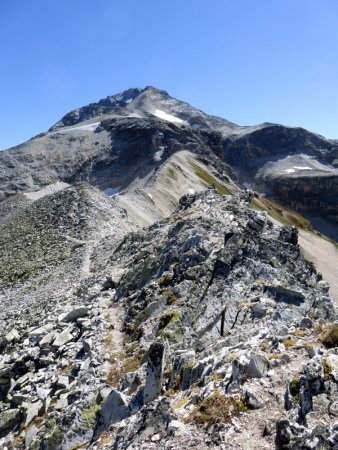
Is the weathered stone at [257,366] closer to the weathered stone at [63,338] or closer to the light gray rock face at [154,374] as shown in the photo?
the light gray rock face at [154,374]

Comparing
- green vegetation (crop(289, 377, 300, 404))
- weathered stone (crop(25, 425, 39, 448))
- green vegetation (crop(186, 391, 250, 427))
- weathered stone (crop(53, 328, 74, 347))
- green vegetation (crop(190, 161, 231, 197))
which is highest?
green vegetation (crop(190, 161, 231, 197))

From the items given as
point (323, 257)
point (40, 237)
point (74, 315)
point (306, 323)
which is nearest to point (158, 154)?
point (323, 257)

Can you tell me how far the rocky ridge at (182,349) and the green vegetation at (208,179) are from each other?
75813mm

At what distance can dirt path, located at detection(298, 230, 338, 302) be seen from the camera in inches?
2679

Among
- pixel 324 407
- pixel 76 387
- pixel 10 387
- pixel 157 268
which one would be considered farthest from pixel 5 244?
pixel 324 407

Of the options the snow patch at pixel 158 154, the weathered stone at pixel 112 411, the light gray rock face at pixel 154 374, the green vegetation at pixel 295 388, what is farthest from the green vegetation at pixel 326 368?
the snow patch at pixel 158 154

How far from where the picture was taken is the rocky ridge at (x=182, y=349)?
1074cm

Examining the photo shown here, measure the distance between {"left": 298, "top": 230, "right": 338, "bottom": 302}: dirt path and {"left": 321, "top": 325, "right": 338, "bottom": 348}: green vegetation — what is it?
48730mm

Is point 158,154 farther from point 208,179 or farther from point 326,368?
point 326,368

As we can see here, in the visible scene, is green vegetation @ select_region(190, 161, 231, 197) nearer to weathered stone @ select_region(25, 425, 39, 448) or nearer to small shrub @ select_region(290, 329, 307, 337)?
small shrub @ select_region(290, 329, 307, 337)

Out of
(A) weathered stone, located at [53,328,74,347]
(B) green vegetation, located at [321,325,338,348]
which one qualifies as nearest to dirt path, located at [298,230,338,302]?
(A) weathered stone, located at [53,328,74,347]

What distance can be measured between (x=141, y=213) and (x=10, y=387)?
53.4 meters

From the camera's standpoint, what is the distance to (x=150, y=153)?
126375 mm

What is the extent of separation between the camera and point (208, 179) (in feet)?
377
